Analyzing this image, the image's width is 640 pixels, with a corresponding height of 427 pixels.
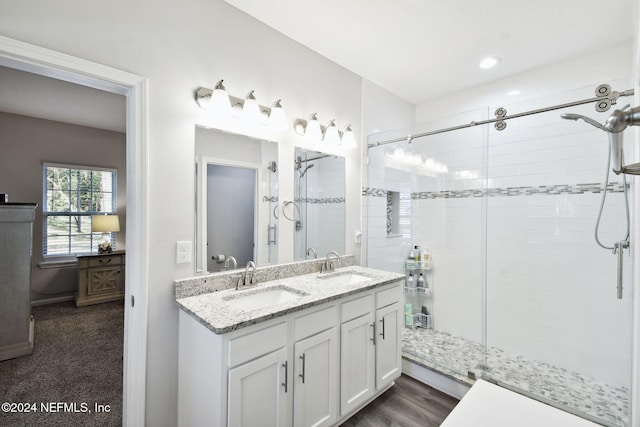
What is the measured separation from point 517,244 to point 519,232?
0.36 feet

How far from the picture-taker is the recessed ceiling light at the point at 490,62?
244cm

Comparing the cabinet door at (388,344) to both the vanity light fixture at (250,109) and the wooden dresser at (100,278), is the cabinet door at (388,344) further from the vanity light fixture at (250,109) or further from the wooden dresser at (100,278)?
the wooden dresser at (100,278)

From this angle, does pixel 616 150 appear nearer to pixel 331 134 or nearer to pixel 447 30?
pixel 447 30

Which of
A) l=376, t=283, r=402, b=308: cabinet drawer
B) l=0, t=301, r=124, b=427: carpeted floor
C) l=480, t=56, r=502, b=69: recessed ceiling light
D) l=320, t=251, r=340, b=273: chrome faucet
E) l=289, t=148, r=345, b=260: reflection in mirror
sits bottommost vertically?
l=0, t=301, r=124, b=427: carpeted floor

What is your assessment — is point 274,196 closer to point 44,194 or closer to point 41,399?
point 41,399

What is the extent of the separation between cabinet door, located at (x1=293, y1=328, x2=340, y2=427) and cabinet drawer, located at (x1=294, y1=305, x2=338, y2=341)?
31 millimetres

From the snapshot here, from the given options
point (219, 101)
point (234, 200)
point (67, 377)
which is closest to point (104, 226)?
point (67, 377)

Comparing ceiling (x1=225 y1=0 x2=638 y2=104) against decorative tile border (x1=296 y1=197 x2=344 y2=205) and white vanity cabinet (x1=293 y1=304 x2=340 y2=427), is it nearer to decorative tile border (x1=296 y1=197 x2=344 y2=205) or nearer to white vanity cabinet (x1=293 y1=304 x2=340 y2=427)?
decorative tile border (x1=296 y1=197 x2=344 y2=205)

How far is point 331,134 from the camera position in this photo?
8.00 ft

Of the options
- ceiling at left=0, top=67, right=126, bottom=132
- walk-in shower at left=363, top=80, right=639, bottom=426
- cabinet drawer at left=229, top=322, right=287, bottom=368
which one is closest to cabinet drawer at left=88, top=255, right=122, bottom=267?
ceiling at left=0, top=67, right=126, bottom=132

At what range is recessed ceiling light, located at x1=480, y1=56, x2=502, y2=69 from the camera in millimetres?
2439

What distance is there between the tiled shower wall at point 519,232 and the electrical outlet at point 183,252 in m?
1.74

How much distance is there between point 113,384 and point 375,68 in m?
3.50

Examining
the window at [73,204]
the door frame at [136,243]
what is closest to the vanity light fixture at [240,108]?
the door frame at [136,243]
